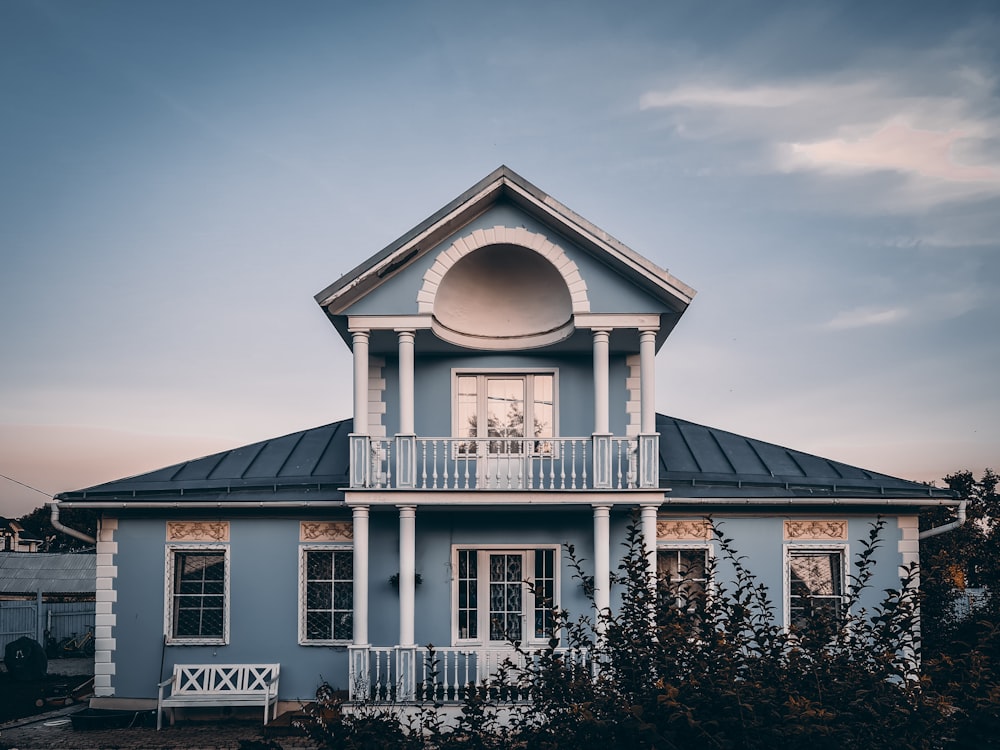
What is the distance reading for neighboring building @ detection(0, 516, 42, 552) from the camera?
54875 millimetres

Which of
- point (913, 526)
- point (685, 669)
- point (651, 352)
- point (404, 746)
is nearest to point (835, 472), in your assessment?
point (913, 526)

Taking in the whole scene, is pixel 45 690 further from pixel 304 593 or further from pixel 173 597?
pixel 304 593

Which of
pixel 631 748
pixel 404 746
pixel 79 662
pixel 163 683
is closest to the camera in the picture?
pixel 631 748

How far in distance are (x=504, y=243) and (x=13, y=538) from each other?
176ft

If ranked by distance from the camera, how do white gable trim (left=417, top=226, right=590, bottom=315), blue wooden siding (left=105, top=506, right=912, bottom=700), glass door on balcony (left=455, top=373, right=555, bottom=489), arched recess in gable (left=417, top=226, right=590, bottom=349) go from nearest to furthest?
white gable trim (left=417, top=226, right=590, bottom=315) → arched recess in gable (left=417, top=226, right=590, bottom=349) → blue wooden siding (left=105, top=506, right=912, bottom=700) → glass door on balcony (left=455, top=373, right=555, bottom=489)

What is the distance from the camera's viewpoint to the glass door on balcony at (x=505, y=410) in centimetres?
1473

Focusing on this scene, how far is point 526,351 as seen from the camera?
1482 centimetres

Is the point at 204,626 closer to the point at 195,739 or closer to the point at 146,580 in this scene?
the point at 146,580

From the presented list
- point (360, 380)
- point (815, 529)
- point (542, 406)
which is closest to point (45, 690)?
point (360, 380)

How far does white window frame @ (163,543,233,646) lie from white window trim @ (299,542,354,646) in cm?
117

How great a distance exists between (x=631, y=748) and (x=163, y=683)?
35.7 ft

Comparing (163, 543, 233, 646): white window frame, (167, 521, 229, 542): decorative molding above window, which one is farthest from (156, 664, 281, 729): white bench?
(167, 521, 229, 542): decorative molding above window

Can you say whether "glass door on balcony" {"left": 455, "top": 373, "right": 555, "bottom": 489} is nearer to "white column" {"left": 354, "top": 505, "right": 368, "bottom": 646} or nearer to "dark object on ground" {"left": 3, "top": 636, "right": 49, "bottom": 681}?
"white column" {"left": 354, "top": 505, "right": 368, "bottom": 646}

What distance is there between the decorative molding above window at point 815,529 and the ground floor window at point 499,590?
381 centimetres
